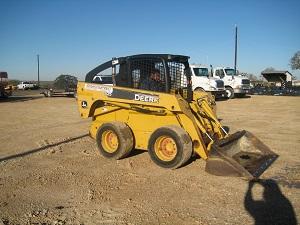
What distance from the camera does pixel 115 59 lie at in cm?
850

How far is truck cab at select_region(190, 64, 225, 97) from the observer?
79.1 ft

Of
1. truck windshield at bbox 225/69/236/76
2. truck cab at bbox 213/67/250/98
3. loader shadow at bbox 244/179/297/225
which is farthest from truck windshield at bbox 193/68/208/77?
loader shadow at bbox 244/179/297/225

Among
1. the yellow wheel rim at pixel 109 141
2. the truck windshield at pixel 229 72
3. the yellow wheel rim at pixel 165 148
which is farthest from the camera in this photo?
the truck windshield at pixel 229 72

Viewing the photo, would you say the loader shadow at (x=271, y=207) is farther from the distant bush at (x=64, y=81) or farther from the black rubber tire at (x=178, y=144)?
the distant bush at (x=64, y=81)

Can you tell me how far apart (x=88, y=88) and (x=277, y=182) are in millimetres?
4639

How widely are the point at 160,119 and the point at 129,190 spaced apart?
6.68ft

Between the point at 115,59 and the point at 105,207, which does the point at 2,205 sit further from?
the point at 115,59

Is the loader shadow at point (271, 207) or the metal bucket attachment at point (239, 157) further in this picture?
the metal bucket attachment at point (239, 157)

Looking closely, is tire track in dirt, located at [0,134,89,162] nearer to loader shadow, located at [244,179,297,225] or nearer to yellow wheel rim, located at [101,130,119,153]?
yellow wheel rim, located at [101,130,119,153]

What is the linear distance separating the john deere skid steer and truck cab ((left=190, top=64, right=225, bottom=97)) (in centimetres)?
1502

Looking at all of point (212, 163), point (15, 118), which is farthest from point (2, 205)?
point (15, 118)

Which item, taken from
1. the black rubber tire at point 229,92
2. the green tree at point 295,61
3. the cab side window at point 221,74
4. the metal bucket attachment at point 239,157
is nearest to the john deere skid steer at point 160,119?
the metal bucket attachment at point 239,157

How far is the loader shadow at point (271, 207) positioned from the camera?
4977 mm

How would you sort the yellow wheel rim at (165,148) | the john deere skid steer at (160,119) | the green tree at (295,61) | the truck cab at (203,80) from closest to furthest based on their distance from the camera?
the john deere skid steer at (160,119) → the yellow wheel rim at (165,148) → the truck cab at (203,80) → the green tree at (295,61)
